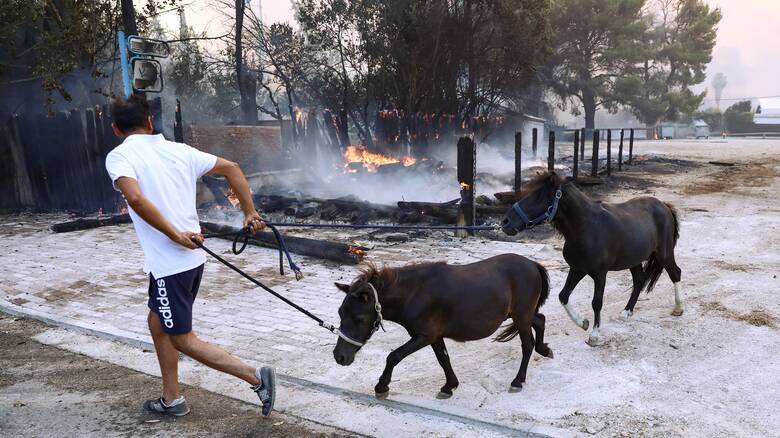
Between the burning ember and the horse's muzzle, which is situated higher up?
the burning ember

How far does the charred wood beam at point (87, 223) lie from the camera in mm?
12352

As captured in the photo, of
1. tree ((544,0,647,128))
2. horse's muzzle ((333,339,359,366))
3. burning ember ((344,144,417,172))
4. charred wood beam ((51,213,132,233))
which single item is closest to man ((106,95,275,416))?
horse's muzzle ((333,339,359,366))

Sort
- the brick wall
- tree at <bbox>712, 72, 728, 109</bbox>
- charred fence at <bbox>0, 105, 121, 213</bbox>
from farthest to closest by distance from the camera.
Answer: tree at <bbox>712, 72, 728, 109</bbox>
the brick wall
charred fence at <bbox>0, 105, 121, 213</bbox>

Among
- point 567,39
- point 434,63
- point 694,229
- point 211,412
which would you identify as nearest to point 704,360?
point 211,412

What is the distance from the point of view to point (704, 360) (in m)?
→ 4.99

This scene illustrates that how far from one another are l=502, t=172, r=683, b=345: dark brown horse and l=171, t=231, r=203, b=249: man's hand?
2857 millimetres

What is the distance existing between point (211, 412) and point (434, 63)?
2159 cm

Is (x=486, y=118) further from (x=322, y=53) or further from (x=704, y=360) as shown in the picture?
(x=704, y=360)

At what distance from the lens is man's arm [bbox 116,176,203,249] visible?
3516 millimetres

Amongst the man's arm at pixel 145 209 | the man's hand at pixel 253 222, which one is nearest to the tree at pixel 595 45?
the man's hand at pixel 253 222

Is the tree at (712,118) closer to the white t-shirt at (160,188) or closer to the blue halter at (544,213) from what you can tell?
the blue halter at (544,213)

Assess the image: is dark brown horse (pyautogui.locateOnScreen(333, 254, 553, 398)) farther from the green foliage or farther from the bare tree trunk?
the bare tree trunk

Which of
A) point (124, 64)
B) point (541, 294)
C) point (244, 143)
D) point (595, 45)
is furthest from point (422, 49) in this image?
point (595, 45)

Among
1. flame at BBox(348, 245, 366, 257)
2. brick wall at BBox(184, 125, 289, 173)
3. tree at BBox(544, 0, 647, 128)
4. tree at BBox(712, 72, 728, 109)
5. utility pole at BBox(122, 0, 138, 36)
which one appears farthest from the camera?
tree at BBox(712, 72, 728, 109)
